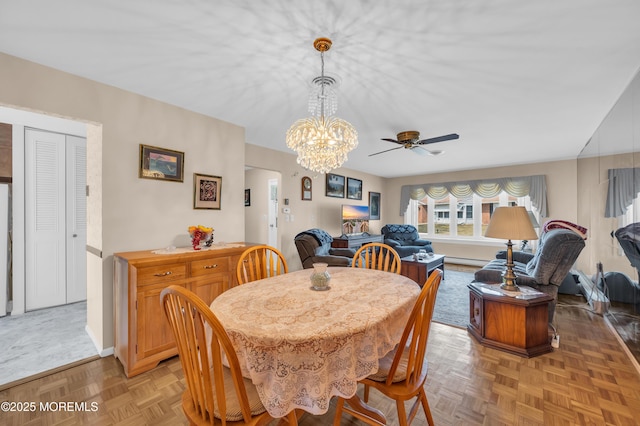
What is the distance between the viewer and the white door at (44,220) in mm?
3115

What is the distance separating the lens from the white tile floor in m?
2.06

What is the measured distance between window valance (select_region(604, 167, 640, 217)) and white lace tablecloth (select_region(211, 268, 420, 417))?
246 cm

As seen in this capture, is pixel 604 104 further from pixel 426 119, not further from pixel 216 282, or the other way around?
pixel 216 282

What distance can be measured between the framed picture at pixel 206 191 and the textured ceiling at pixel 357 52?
75cm

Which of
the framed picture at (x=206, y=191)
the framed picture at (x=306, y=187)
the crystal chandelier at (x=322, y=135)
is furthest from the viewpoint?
the framed picture at (x=306, y=187)

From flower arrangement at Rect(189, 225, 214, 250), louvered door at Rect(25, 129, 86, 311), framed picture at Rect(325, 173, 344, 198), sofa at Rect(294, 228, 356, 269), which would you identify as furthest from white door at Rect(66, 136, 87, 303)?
framed picture at Rect(325, 173, 344, 198)

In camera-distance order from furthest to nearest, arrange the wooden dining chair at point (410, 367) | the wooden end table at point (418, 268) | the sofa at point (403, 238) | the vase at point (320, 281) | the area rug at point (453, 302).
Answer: the sofa at point (403, 238), the wooden end table at point (418, 268), the area rug at point (453, 302), the vase at point (320, 281), the wooden dining chair at point (410, 367)

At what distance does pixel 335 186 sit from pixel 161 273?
4.16 m

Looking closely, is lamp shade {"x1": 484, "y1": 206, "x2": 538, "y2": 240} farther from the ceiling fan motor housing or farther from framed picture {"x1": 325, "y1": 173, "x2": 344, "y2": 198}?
framed picture {"x1": 325, "y1": 173, "x2": 344, "y2": 198}

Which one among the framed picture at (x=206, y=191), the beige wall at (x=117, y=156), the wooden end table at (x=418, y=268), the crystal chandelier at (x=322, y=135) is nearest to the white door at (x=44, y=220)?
the beige wall at (x=117, y=156)

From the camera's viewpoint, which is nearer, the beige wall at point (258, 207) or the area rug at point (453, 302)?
the area rug at point (453, 302)

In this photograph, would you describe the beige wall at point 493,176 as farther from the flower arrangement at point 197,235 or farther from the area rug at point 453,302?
the flower arrangement at point 197,235

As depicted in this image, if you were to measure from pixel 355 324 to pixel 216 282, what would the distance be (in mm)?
1806

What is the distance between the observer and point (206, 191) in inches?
118
